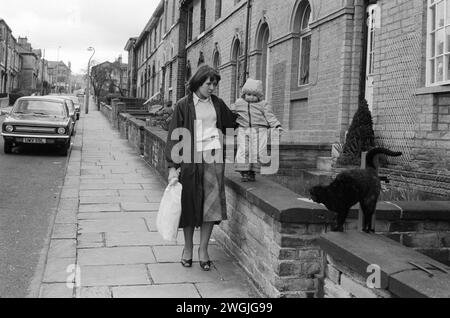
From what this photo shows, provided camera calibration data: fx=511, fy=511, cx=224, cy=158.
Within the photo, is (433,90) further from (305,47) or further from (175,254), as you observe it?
(305,47)

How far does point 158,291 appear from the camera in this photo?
4.35 m

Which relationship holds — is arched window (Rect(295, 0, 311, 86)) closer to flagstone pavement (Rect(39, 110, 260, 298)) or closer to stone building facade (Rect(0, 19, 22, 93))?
flagstone pavement (Rect(39, 110, 260, 298))

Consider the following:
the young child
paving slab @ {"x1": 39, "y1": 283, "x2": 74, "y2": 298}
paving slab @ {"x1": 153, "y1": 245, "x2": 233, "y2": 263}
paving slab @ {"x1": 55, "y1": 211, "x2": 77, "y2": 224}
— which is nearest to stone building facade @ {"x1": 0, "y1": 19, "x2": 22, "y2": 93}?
paving slab @ {"x1": 55, "y1": 211, "x2": 77, "y2": 224}

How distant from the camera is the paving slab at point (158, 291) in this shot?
4242 millimetres

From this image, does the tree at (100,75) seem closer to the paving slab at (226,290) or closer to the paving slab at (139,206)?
the paving slab at (139,206)

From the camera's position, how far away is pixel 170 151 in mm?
4770

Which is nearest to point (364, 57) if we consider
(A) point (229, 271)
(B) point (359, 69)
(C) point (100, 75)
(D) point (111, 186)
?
(B) point (359, 69)

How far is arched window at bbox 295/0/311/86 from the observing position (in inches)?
497

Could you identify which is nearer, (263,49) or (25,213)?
(25,213)

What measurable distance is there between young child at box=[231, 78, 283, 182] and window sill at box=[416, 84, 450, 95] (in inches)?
133

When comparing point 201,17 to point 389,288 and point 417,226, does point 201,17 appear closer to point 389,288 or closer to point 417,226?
point 417,226

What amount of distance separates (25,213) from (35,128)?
746cm

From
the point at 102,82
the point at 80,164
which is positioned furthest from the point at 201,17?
the point at 102,82
